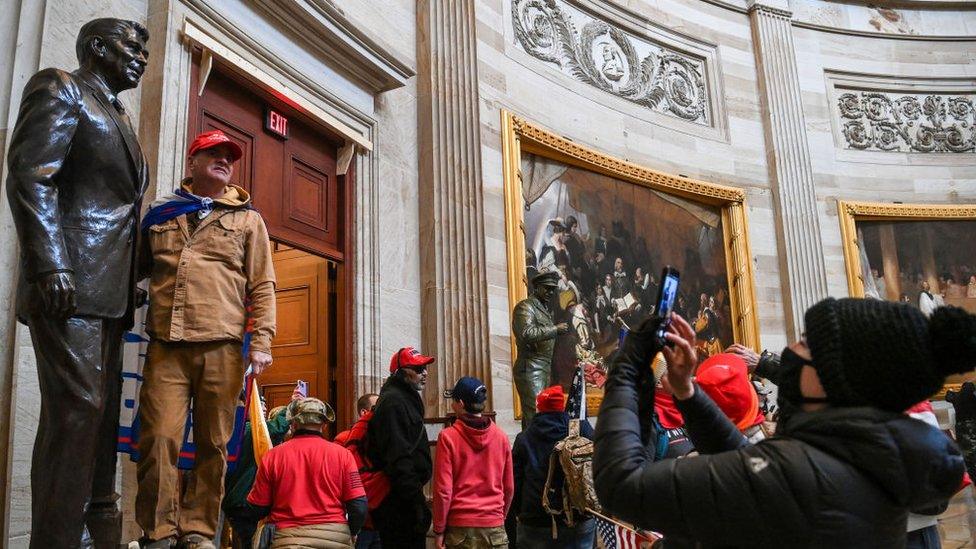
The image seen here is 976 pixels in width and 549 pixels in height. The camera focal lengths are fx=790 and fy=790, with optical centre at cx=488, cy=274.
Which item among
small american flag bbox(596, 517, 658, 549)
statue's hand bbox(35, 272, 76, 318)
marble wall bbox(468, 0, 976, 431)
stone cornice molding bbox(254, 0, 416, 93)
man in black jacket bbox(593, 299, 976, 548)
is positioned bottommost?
small american flag bbox(596, 517, 658, 549)

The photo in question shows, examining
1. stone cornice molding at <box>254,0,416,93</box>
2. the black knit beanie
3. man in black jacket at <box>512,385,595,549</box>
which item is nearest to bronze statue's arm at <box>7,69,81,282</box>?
the black knit beanie

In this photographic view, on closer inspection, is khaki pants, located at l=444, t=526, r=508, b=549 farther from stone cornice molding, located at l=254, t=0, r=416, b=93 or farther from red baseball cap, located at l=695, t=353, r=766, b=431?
stone cornice molding, located at l=254, t=0, r=416, b=93

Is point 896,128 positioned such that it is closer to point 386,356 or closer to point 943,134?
point 943,134

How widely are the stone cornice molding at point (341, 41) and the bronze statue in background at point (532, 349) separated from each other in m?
2.43

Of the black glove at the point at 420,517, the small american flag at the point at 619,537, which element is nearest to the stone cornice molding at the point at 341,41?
the black glove at the point at 420,517

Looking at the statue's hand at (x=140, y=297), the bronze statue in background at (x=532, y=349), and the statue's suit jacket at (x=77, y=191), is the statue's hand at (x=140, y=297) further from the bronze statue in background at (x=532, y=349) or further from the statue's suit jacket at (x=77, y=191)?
the bronze statue in background at (x=532, y=349)

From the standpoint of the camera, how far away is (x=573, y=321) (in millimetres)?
9320

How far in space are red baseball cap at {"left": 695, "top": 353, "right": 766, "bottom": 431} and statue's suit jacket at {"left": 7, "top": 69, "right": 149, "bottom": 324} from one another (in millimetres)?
2117

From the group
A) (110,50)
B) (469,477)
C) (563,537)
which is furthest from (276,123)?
(563,537)

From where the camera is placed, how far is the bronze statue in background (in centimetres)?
699

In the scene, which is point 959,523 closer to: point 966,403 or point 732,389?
point 966,403

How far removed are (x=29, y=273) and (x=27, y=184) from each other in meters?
0.31

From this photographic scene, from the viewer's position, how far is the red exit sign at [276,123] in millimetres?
6312

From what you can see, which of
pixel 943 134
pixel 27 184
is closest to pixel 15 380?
pixel 27 184
